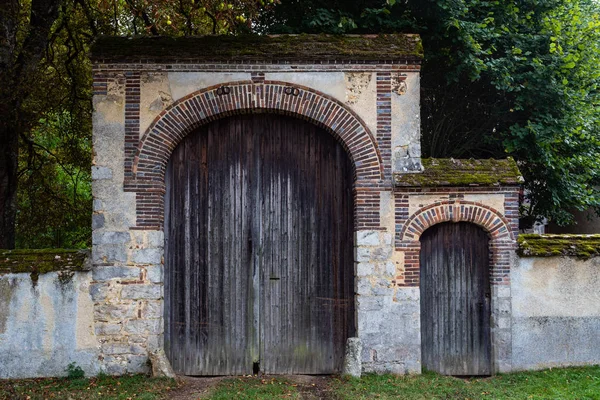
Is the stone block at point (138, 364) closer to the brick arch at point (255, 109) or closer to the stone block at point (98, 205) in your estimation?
the brick arch at point (255, 109)

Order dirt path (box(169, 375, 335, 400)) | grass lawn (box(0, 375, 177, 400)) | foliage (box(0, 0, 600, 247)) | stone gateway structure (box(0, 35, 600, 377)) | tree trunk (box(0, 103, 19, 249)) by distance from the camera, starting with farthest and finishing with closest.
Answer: tree trunk (box(0, 103, 19, 249)) → foliage (box(0, 0, 600, 247)) → stone gateway structure (box(0, 35, 600, 377)) → dirt path (box(169, 375, 335, 400)) → grass lawn (box(0, 375, 177, 400))

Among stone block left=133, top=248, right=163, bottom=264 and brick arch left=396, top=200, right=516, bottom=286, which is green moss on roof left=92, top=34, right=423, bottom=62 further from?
stone block left=133, top=248, right=163, bottom=264

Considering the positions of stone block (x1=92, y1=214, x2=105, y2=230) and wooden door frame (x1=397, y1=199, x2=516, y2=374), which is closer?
stone block (x1=92, y1=214, x2=105, y2=230)

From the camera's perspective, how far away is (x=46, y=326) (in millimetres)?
7004

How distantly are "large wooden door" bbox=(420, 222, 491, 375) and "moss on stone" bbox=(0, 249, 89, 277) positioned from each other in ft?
16.0

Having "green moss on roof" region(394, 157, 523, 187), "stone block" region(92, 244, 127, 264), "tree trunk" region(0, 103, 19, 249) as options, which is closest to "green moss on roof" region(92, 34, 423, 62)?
"green moss on roof" region(394, 157, 523, 187)

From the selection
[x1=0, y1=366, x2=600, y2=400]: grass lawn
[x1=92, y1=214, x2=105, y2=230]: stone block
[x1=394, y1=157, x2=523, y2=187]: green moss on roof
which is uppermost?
[x1=394, y1=157, x2=523, y2=187]: green moss on roof

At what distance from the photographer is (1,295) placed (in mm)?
6980

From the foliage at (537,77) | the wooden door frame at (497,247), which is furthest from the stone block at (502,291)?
the foliage at (537,77)

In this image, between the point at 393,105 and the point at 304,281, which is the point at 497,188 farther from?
the point at 304,281

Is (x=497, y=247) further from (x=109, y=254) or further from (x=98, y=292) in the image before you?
(x=98, y=292)

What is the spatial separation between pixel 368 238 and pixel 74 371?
441 cm

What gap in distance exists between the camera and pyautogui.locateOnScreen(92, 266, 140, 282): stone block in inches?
280

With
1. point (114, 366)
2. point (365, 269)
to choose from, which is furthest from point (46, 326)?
Result: point (365, 269)
